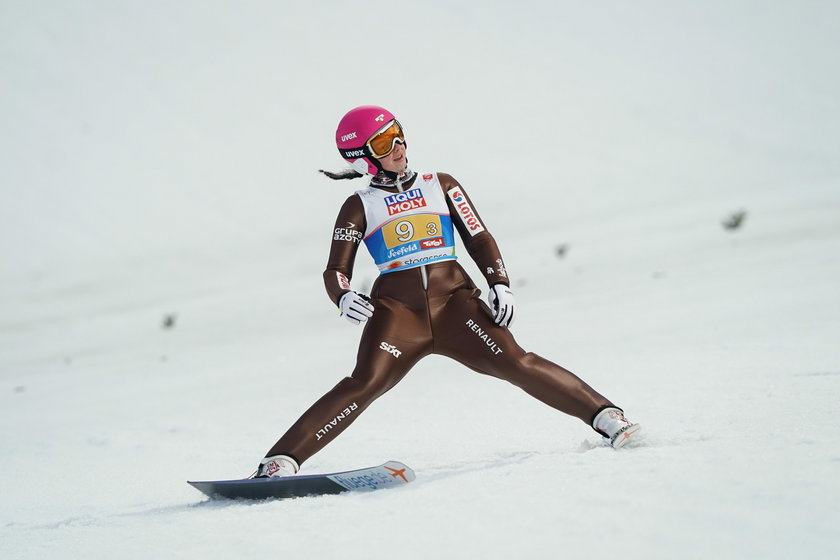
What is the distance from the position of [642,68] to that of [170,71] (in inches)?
787

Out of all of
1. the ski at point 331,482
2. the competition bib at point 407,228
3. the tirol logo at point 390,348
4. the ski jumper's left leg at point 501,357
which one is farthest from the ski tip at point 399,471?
the competition bib at point 407,228

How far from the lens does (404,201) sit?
4172 mm

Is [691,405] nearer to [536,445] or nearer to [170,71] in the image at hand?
[536,445]

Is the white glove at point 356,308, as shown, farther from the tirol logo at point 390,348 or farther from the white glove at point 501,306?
the white glove at point 501,306

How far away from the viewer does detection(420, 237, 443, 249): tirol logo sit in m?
4.12

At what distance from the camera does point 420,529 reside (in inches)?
110

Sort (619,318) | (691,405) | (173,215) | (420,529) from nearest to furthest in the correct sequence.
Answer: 1. (420,529)
2. (691,405)
3. (619,318)
4. (173,215)

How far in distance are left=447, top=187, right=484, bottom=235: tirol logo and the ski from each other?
1327 millimetres

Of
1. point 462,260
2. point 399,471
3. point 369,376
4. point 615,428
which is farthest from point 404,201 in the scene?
point 462,260

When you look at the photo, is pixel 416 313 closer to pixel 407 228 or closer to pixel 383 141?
pixel 407 228

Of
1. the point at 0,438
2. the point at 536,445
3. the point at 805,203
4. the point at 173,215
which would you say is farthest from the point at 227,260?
the point at 536,445

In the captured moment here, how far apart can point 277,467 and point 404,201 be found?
1.40 metres

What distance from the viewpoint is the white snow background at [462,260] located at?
3.02 metres

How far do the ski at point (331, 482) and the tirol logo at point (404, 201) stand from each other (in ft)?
4.16
